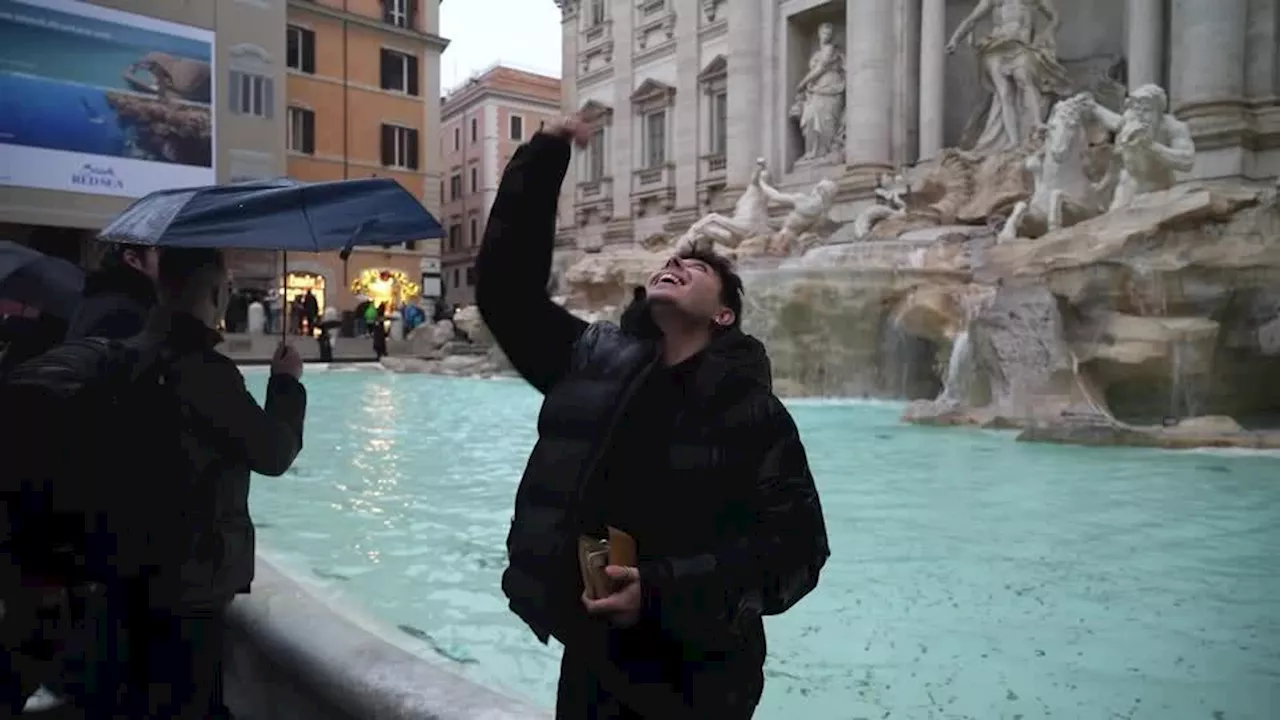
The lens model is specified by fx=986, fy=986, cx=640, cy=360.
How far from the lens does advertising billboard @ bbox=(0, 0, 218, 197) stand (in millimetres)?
17469

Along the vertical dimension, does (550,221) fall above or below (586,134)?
below

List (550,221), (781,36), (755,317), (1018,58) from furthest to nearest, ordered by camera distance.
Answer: (781,36), (1018,58), (755,317), (550,221)

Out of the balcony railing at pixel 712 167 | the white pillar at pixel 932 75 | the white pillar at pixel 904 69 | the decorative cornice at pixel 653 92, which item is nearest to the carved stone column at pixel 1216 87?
the white pillar at pixel 932 75

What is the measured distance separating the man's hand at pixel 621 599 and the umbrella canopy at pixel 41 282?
94.5 inches

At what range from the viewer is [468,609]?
3.58 m

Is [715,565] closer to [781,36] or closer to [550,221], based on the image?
[550,221]

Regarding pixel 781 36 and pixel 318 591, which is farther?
pixel 781 36

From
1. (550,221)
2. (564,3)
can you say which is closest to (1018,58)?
(550,221)

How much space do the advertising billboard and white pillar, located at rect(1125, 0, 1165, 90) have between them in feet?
56.8

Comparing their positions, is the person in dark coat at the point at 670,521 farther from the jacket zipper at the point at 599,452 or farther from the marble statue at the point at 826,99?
the marble statue at the point at 826,99

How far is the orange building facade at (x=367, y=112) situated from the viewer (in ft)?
105

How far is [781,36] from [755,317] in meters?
12.9

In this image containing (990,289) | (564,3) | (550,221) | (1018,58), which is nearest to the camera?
(550,221)

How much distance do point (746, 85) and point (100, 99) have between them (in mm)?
13679
